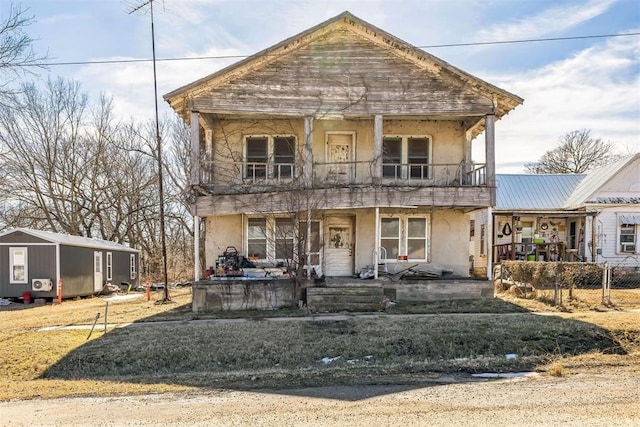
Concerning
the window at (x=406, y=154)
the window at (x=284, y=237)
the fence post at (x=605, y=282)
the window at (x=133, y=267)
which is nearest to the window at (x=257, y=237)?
the window at (x=284, y=237)

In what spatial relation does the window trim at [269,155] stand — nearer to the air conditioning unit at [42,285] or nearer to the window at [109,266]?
the air conditioning unit at [42,285]

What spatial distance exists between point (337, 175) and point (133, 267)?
58.9ft

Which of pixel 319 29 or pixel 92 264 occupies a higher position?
pixel 319 29

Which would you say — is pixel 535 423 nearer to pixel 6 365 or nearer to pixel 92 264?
pixel 6 365

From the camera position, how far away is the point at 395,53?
49.3ft

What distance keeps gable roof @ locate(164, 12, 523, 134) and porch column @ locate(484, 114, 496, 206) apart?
0.43m

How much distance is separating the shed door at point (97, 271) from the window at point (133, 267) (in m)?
4.06

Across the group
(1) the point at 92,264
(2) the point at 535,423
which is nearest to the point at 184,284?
(1) the point at 92,264

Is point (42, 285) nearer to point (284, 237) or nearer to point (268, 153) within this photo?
point (268, 153)

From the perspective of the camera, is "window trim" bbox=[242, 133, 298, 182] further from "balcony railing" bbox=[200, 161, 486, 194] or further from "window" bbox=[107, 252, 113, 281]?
"window" bbox=[107, 252, 113, 281]

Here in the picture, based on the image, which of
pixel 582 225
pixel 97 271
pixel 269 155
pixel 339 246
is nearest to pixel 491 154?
pixel 339 246

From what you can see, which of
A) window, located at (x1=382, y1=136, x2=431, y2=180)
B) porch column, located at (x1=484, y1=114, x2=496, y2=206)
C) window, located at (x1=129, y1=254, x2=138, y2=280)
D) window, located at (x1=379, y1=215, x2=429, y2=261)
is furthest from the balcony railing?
window, located at (x1=129, y1=254, x2=138, y2=280)

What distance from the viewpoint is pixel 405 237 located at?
16.4 metres

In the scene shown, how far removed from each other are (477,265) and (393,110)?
470 inches
